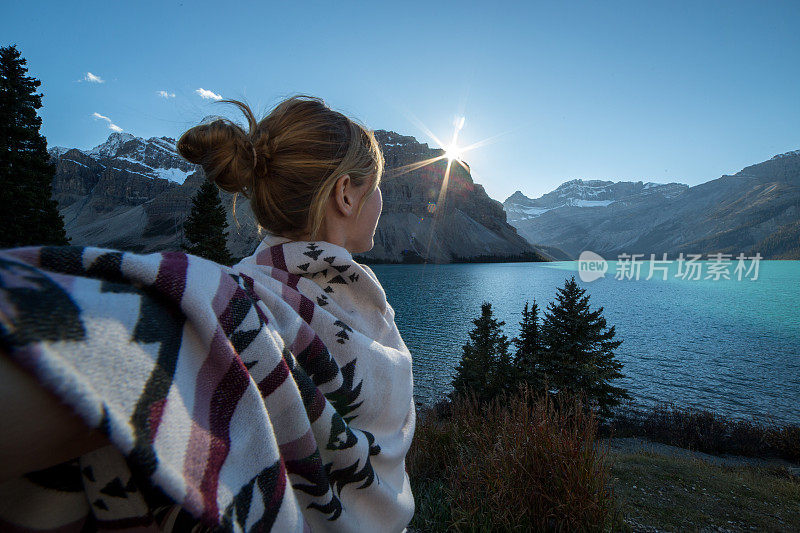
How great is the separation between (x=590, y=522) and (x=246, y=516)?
13.9ft

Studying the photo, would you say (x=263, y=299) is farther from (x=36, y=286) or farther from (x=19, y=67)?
(x=19, y=67)

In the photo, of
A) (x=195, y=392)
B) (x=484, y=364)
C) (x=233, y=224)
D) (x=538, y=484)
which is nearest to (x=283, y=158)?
(x=195, y=392)

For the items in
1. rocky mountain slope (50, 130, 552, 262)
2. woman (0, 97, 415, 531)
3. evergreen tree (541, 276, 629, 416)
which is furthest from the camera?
rocky mountain slope (50, 130, 552, 262)

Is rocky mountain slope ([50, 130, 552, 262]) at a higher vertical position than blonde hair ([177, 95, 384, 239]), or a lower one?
higher

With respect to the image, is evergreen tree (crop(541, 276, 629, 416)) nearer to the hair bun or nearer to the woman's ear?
the woman's ear

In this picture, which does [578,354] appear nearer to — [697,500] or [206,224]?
[697,500]

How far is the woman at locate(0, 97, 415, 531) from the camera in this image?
0.53 metres

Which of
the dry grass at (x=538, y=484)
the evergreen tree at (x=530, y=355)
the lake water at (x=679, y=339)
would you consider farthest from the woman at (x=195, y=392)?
Answer: the lake water at (x=679, y=339)

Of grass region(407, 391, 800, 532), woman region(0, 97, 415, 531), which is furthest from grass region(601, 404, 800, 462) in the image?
woman region(0, 97, 415, 531)

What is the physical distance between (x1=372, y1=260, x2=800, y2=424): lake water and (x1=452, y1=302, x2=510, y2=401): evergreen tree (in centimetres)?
395

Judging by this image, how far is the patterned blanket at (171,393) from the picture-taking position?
21.0 inches

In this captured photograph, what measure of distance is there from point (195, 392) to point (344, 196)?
4.06ft

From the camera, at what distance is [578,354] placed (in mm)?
15492

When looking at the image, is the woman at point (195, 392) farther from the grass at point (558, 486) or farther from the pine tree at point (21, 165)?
the pine tree at point (21, 165)
